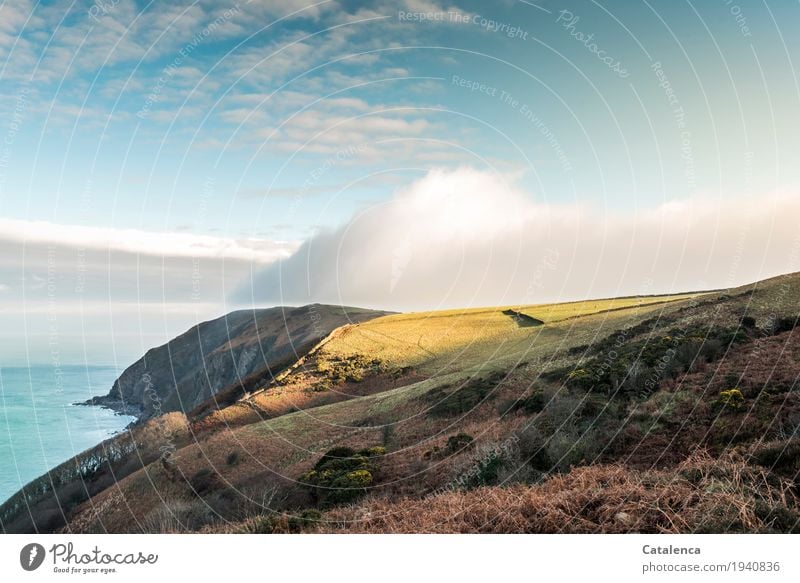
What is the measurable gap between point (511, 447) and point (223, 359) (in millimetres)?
137787

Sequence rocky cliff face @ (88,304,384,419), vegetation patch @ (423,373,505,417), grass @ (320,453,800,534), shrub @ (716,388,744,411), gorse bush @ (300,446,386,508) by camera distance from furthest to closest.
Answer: rocky cliff face @ (88,304,384,419) → vegetation patch @ (423,373,505,417) → gorse bush @ (300,446,386,508) → shrub @ (716,388,744,411) → grass @ (320,453,800,534)

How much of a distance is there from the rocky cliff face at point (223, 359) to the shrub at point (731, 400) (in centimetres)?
8837

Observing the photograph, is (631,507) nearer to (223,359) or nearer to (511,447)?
(511,447)

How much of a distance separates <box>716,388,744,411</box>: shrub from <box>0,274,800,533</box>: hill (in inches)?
2.4

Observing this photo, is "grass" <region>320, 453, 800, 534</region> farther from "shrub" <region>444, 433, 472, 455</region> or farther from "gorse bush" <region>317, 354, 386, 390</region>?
"gorse bush" <region>317, 354, 386, 390</region>

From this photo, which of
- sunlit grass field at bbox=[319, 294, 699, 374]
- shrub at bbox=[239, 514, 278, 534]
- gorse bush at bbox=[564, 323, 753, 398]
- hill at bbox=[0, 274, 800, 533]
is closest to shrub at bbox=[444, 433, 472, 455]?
hill at bbox=[0, 274, 800, 533]

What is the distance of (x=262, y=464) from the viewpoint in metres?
31.0

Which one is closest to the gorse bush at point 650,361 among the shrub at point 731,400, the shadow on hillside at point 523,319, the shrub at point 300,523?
the shrub at point 731,400

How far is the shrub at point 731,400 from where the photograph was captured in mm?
18094

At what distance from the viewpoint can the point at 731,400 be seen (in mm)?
18531

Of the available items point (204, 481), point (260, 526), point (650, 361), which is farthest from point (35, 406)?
point (650, 361)

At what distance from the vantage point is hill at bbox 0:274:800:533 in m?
12.2

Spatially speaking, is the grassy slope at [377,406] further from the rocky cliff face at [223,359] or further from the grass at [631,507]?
the rocky cliff face at [223,359]
